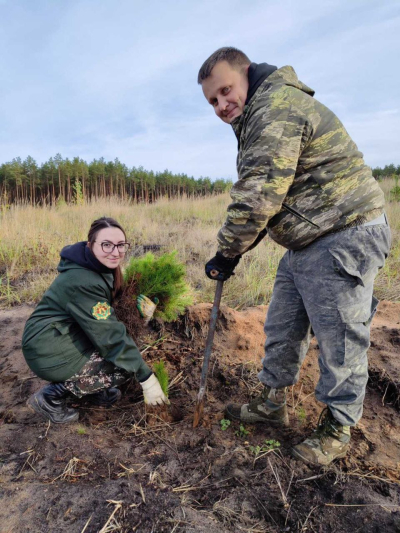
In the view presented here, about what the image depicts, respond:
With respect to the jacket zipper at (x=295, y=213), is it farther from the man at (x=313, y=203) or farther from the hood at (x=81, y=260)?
the hood at (x=81, y=260)

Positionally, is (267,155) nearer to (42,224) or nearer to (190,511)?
(190,511)

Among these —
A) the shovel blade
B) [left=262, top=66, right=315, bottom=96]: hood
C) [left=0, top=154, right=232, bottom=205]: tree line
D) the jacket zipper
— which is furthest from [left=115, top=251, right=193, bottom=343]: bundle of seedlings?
[left=0, top=154, right=232, bottom=205]: tree line

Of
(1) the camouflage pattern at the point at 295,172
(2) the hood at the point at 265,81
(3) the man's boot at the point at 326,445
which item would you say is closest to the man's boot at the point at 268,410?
(3) the man's boot at the point at 326,445

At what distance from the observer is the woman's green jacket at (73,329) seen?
2.38 m

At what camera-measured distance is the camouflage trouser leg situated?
2584mm

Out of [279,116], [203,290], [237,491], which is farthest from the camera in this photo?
[203,290]

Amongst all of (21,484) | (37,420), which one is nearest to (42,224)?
(37,420)

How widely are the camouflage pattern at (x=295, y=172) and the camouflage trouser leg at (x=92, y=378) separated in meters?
1.39

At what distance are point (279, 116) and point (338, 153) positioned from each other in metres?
0.39

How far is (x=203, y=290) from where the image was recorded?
4684 millimetres

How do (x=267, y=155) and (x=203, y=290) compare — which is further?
(x=203, y=290)

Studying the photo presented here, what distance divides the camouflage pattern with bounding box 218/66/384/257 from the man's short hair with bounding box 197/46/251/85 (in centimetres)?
19

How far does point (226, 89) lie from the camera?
1995mm

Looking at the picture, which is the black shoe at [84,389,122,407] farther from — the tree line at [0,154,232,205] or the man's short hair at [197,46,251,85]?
the tree line at [0,154,232,205]
